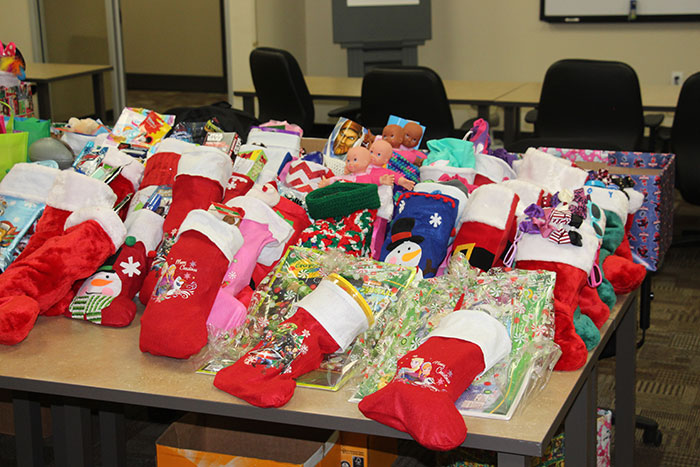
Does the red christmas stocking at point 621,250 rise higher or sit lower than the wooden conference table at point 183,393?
higher

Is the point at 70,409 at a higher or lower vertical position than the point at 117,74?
lower

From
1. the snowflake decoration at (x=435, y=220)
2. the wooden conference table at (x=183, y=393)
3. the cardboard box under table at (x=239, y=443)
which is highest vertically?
the snowflake decoration at (x=435, y=220)

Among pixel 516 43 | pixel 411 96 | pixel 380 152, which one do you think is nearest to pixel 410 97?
pixel 411 96

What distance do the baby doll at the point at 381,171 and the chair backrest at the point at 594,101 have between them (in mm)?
1983

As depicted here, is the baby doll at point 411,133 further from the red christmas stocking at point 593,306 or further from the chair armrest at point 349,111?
the chair armrest at point 349,111

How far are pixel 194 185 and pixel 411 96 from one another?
214 cm

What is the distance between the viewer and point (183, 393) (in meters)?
1.26

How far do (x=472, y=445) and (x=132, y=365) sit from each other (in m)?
0.60

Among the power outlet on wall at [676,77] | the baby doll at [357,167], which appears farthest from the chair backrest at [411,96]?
the power outlet on wall at [676,77]

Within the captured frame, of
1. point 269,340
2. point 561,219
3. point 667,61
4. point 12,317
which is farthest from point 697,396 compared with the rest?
point 667,61

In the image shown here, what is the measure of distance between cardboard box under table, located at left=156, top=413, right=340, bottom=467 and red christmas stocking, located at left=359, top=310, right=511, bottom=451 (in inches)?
20.9

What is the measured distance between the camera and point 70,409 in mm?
1724

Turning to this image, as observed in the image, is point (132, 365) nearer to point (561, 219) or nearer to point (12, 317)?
point (12, 317)

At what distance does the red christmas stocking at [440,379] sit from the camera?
1088 mm
